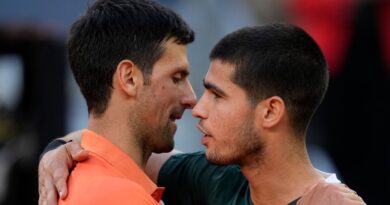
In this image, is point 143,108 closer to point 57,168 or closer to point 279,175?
point 57,168

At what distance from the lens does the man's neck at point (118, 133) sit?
4.82 meters

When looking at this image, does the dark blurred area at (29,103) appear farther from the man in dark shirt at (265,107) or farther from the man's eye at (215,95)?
the man's eye at (215,95)

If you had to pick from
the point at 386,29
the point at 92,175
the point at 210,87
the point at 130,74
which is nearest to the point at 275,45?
the point at 210,87

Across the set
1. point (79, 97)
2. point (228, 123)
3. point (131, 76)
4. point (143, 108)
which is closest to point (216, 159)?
point (228, 123)

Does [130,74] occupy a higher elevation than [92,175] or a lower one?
higher

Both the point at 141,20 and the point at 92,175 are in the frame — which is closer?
the point at 92,175

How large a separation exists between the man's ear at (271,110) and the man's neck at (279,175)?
12 centimetres

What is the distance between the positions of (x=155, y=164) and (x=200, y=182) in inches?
12.0

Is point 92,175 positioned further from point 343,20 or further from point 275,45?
point 343,20

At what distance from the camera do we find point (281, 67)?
16.2 feet

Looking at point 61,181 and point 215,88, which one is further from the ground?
point 215,88

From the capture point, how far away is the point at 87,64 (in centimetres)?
493

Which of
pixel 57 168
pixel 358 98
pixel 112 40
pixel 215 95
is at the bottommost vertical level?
pixel 358 98

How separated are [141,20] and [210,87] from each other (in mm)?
423
